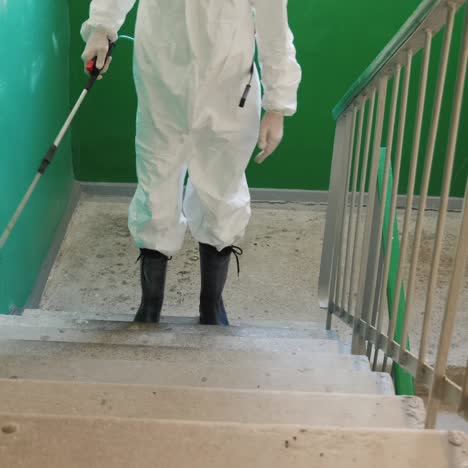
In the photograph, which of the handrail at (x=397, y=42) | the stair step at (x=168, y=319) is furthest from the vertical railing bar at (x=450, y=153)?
the stair step at (x=168, y=319)

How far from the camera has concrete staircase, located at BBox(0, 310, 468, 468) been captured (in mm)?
814

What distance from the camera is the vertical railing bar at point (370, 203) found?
153 cm

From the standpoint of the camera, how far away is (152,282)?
2.08 metres

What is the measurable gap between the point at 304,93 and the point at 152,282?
5.73 ft

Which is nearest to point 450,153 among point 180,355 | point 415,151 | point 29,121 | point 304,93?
point 415,151

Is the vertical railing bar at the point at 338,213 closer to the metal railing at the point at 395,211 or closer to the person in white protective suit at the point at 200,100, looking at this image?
the metal railing at the point at 395,211

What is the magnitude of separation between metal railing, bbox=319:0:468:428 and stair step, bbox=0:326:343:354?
202mm

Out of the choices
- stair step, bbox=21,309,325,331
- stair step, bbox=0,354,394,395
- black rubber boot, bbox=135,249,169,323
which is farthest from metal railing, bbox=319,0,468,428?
black rubber boot, bbox=135,249,169,323

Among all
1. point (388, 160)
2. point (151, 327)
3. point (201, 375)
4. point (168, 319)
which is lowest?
point (168, 319)

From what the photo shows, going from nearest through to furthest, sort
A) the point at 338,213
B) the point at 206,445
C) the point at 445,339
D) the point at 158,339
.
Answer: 1. the point at 206,445
2. the point at 445,339
3. the point at 158,339
4. the point at 338,213

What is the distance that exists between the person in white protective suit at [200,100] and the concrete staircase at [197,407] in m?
0.39

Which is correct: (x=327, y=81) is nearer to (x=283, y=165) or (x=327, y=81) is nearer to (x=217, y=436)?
(x=283, y=165)

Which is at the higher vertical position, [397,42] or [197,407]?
[397,42]

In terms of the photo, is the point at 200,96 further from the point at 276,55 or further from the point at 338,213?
the point at 338,213
